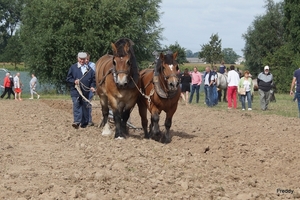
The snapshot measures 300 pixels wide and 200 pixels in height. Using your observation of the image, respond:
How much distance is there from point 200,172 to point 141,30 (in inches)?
1554

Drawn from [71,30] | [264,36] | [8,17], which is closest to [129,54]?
[71,30]

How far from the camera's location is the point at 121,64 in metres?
12.6

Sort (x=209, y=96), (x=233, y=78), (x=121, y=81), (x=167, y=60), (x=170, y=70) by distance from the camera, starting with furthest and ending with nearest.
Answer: (x=209, y=96) < (x=233, y=78) < (x=167, y=60) < (x=170, y=70) < (x=121, y=81)

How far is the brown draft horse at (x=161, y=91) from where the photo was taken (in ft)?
42.1

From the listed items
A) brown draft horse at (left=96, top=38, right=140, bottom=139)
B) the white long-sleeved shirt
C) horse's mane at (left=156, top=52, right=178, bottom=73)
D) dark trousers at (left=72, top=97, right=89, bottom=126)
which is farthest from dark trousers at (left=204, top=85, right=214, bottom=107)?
horse's mane at (left=156, top=52, right=178, bottom=73)

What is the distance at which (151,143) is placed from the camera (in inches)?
492

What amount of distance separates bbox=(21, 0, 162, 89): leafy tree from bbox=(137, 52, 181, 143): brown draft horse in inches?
1233

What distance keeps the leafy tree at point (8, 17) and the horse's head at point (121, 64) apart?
86688mm

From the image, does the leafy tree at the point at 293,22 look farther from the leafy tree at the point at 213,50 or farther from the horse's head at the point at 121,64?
the horse's head at the point at 121,64

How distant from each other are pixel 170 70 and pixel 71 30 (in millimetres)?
32549

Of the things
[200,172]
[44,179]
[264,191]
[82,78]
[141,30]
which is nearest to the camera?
[44,179]

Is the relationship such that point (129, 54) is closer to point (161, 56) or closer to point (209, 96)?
point (161, 56)

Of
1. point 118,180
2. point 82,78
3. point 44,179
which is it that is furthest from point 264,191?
point 82,78

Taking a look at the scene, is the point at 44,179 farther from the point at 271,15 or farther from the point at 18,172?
the point at 271,15
